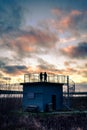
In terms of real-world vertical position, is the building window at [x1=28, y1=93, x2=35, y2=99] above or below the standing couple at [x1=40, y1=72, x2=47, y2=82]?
below

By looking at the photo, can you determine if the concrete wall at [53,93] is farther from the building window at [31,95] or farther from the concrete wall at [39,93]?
the building window at [31,95]

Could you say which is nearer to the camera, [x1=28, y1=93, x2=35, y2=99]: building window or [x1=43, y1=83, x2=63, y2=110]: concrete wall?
[x1=43, y1=83, x2=63, y2=110]: concrete wall

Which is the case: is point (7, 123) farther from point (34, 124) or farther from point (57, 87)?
point (57, 87)

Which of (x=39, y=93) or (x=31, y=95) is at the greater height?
(x=39, y=93)

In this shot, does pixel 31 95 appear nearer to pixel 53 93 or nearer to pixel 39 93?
pixel 39 93

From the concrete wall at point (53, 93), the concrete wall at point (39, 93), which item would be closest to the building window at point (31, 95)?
the concrete wall at point (39, 93)

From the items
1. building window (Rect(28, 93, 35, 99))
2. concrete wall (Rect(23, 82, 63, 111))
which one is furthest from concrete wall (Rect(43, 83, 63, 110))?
building window (Rect(28, 93, 35, 99))

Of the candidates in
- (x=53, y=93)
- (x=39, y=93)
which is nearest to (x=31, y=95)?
(x=39, y=93)

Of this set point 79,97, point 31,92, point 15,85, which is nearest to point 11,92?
point 15,85

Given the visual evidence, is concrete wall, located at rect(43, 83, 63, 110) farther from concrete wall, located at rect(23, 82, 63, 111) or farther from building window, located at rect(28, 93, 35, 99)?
building window, located at rect(28, 93, 35, 99)

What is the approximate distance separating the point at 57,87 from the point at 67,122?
507 inches

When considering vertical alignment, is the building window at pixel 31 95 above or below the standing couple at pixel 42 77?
below

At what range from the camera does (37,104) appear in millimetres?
35844

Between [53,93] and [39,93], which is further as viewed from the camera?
[53,93]
